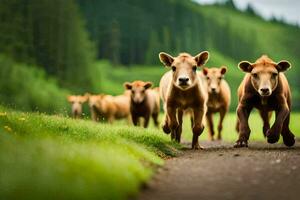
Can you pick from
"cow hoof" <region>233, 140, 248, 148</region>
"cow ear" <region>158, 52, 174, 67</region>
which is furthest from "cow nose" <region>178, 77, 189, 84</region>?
"cow hoof" <region>233, 140, 248, 148</region>

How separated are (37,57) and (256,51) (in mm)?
111941

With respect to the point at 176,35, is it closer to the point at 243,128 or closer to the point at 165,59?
the point at 165,59

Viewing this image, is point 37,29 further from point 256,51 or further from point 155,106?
point 256,51

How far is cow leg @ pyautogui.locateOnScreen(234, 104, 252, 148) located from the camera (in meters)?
16.0

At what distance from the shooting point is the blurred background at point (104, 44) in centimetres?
5479

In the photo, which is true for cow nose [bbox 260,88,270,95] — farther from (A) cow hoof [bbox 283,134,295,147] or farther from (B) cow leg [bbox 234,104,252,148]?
(A) cow hoof [bbox 283,134,295,147]

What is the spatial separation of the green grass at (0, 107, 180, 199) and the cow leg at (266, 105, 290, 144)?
3687 millimetres

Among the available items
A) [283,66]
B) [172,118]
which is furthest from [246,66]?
[172,118]

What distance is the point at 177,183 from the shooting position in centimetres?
988

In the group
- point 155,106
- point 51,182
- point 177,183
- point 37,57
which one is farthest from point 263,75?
point 37,57

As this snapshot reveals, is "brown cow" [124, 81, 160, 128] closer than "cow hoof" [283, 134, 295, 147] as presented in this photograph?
No

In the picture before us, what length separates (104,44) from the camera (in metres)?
112

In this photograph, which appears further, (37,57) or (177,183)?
(37,57)

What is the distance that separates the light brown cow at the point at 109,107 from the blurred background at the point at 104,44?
2730mm
